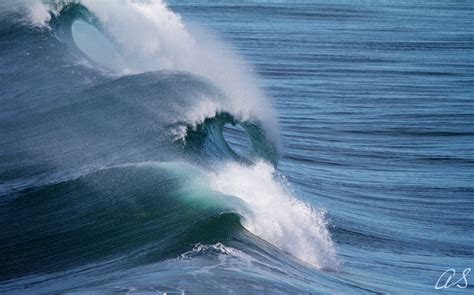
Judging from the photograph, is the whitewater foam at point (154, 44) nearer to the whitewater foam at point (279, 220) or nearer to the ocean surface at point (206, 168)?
the ocean surface at point (206, 168)

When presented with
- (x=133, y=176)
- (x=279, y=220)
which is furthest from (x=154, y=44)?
(x=279, y=220)

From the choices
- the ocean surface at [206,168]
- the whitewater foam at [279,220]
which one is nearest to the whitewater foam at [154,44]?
the ocean surface at [206,168]

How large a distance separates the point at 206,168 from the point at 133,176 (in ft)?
3.48

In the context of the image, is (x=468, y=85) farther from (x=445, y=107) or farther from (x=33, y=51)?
(x=33, y=51)

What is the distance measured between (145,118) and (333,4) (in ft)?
83.9

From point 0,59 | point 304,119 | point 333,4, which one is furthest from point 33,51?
point 333,4

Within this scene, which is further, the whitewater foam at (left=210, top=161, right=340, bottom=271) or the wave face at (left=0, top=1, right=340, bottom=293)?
the whitewater foam at (left=210, top=161, right=340, bottom=271)

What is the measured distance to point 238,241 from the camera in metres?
8.62

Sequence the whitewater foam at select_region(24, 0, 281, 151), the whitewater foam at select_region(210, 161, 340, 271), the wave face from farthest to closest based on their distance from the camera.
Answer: the whitewater foam at select_region(24, 0, 281, 151) → the whitewater foam at select_region(210, 161, 340, 271) → the wave face

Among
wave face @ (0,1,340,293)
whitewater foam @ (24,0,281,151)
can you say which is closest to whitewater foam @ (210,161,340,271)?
wave face @ (0,1,340,293)

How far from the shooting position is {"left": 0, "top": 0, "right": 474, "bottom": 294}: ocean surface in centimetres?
872

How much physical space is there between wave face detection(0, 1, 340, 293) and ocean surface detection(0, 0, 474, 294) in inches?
1.1

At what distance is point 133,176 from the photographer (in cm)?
1061

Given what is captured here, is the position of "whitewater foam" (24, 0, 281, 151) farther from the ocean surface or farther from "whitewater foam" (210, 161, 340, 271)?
"whitewater foam" (210, 161, 340, 271)
